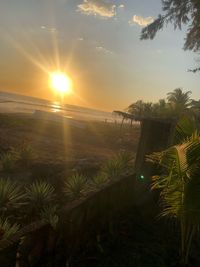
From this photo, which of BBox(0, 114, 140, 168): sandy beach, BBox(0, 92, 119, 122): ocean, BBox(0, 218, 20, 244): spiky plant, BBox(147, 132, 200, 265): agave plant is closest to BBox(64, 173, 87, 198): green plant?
BBox(0, 218, 20, 244): spiky plant

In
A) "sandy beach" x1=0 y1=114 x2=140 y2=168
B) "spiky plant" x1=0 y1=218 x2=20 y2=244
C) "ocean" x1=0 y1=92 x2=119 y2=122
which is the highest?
"ocean" x1=0 y1=92 x2=119 y2=122

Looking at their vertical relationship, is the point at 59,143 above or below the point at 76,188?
below

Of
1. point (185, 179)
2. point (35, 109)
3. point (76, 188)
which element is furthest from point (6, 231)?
point (35, 109)

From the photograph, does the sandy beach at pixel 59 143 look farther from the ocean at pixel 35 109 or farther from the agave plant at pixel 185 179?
the ocean at pixel 35 109

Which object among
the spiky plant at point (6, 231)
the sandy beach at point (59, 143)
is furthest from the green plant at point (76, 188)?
the sandy beach at point (59, 143)

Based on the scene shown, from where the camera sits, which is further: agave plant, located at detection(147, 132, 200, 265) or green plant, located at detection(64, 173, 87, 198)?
green plant, located at detection(64, 173, 87, 198)

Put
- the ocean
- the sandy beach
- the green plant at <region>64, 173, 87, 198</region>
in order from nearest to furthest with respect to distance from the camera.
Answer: the green plant at <region>64, 173, 87, 198</region>, the sandy beach, the ocean

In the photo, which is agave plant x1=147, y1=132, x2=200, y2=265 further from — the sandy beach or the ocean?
the ocean

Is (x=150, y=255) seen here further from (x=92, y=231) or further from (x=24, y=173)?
(x=24, y=173)

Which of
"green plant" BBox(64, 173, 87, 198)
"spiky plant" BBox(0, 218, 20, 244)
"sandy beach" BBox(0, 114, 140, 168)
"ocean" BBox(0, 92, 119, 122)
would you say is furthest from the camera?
"ocean" BBox(0, 92, 119, 122)

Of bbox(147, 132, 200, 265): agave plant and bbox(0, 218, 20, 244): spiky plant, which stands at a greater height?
bbox(147, 132, 200, 265): agave plant

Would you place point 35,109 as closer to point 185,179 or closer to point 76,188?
point 76,188

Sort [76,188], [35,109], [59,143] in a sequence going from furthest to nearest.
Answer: [35,109], [59,143], [76,188]

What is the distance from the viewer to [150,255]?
532cm
